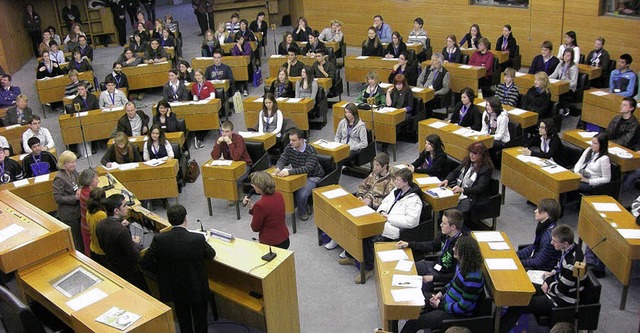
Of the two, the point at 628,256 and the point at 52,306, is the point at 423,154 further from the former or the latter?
the point at 52,306

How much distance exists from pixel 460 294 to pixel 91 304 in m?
2.85

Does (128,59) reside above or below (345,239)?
above

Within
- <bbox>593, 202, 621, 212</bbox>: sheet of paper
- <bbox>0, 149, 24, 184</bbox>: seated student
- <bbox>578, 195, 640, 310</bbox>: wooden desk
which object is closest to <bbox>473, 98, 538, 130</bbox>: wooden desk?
<bbox>578, 195, 640, 310</bbox>: wooden desk

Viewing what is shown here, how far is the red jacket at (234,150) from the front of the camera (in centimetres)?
875

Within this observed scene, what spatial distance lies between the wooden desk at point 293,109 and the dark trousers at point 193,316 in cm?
536

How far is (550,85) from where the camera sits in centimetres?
1030

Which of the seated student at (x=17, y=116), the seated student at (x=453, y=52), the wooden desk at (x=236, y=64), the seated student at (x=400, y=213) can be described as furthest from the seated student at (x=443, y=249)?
the wooden desk at (x=236, y=64)

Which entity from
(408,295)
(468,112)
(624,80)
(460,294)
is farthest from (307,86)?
(460,294)

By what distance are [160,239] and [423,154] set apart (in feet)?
13.0

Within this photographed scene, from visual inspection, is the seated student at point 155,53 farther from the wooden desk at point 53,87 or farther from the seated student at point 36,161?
the seated student at point 36,161

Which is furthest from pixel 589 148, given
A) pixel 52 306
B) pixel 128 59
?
pixel 128 59

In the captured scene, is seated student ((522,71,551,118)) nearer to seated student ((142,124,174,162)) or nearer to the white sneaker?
the white sneaker

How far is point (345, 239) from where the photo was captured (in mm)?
6992

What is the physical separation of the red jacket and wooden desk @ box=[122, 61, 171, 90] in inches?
198
